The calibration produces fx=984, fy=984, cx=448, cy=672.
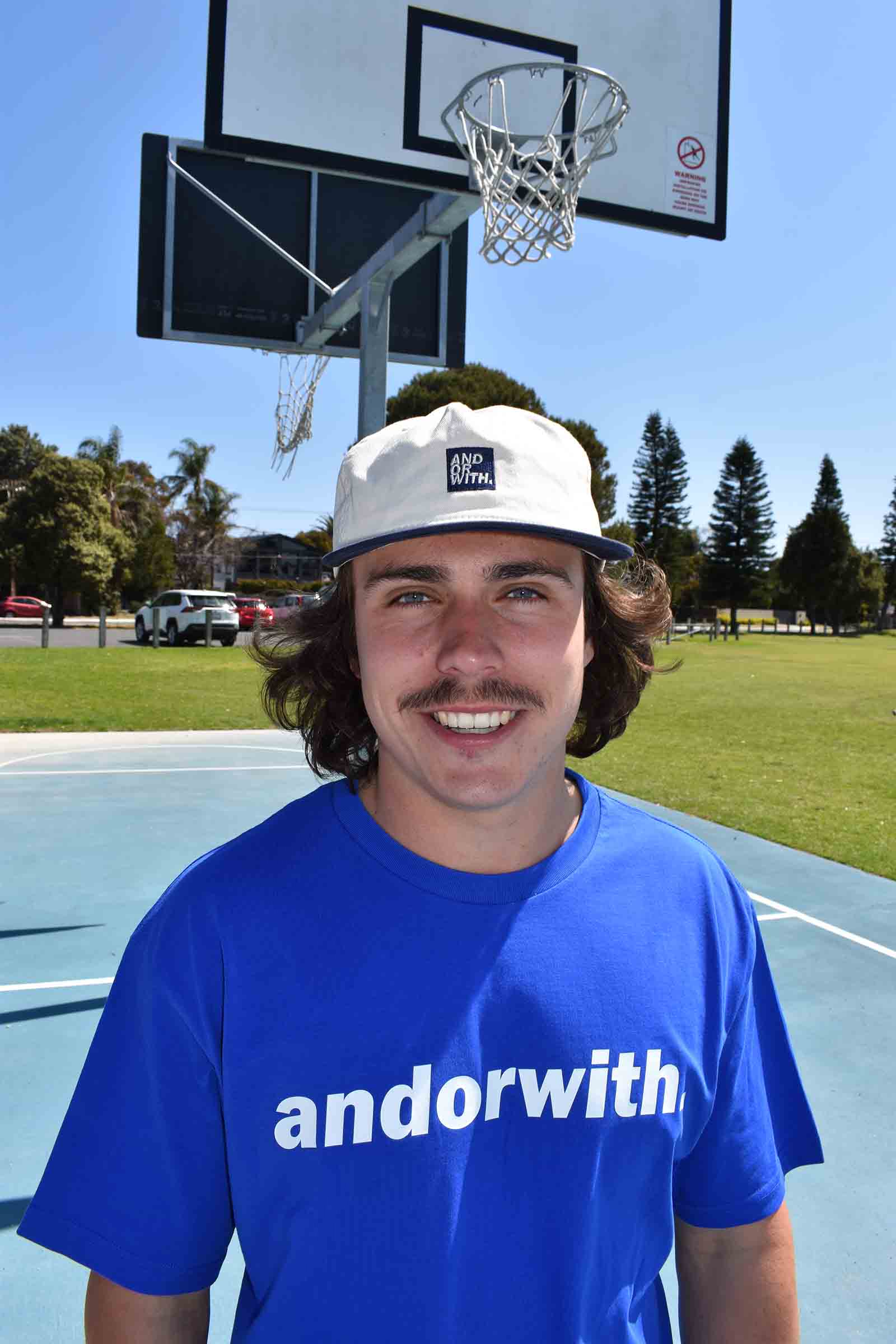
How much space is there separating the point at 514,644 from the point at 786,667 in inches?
1266

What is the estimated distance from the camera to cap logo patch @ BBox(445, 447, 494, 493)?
144cm

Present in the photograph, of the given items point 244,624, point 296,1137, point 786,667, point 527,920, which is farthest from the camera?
point 244,624

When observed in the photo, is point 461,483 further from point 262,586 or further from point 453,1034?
point 262,586

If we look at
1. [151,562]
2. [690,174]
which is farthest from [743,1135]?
[151,562]

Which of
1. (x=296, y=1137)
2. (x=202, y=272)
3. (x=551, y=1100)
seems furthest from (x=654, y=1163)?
(x=202, y=272)

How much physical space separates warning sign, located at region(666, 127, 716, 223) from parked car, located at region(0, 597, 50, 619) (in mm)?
39209

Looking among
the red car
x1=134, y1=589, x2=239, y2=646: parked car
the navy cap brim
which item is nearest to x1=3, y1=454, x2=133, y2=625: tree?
the red car

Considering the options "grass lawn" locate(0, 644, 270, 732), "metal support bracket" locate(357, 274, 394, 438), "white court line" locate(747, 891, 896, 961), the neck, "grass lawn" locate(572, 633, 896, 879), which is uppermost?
"metal support bracket" locate(357, 274, 394, 438)

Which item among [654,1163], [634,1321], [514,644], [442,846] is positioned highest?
[514,644]

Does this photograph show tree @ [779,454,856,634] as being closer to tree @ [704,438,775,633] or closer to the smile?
tree @ [704,438,775,633]

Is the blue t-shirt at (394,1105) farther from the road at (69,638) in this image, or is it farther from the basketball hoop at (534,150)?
the road at (69,638)

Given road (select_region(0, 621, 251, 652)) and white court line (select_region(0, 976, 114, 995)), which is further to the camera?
road (select_region(0, 621, 251, 652))

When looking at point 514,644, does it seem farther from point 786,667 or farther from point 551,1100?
point 786,667

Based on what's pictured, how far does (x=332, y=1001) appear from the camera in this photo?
1.28 meters
